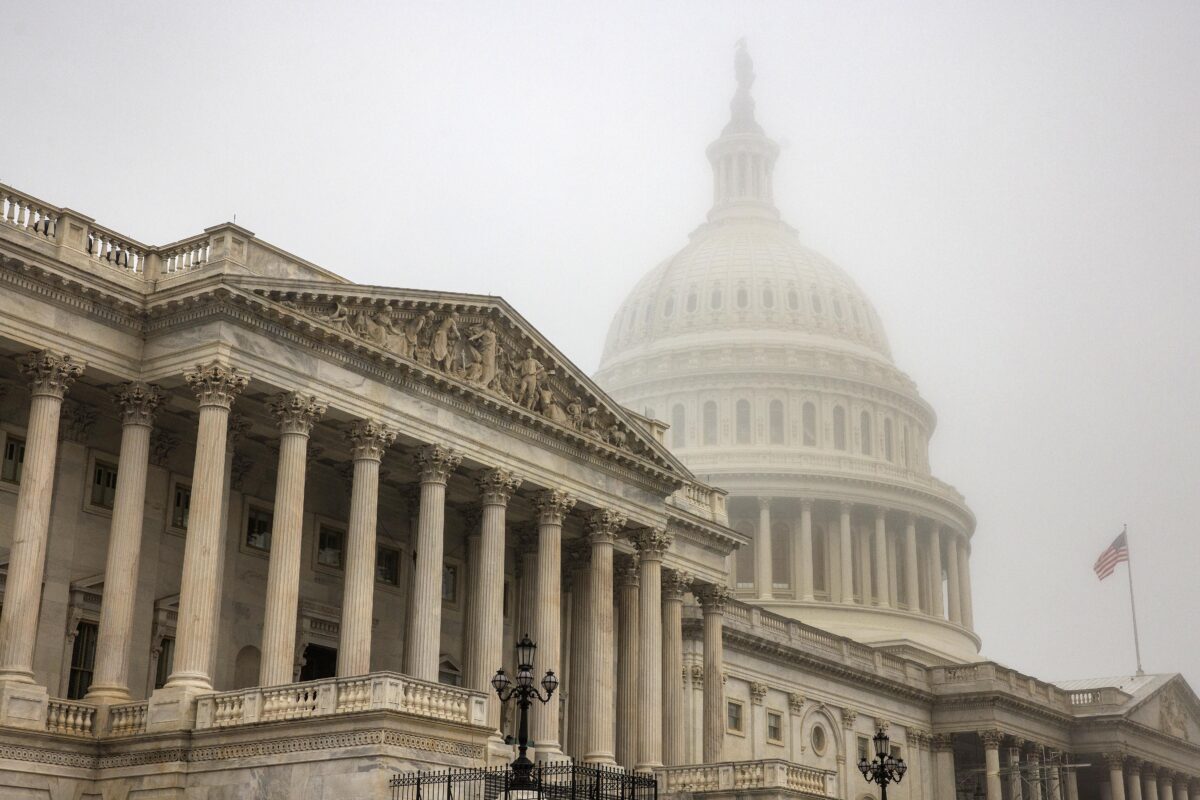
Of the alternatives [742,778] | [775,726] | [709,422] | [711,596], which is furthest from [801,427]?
[742,778]

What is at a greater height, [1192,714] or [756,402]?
[756,402]

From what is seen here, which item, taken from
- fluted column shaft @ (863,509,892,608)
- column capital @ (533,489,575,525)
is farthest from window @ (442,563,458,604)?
fluted column shaft @ (863,509,892,608)

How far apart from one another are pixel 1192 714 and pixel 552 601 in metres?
65.3

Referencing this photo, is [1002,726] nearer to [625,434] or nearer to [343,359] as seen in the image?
[625,434]

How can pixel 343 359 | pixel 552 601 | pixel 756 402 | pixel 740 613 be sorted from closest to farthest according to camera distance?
pixel 343 359, pixel 552 601, pixel 740 613, pixel 756 402

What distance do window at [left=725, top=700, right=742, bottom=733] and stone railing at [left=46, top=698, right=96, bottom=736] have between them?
36.2m

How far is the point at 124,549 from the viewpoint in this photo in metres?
41.5

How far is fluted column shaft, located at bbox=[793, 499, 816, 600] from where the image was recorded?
340ft

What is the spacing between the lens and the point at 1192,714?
338 ft

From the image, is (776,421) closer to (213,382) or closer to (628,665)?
(628,665)

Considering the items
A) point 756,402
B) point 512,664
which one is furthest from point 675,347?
point 512,664

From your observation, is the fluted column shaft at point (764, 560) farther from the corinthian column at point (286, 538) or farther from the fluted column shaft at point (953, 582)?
the corinthian column at point (286, 538)

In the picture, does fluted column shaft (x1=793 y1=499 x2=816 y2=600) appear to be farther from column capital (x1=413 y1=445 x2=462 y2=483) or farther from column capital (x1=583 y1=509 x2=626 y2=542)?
column capital (x1=413 y1=445 x2=462 y2=483)

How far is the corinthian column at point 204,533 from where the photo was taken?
132ft
